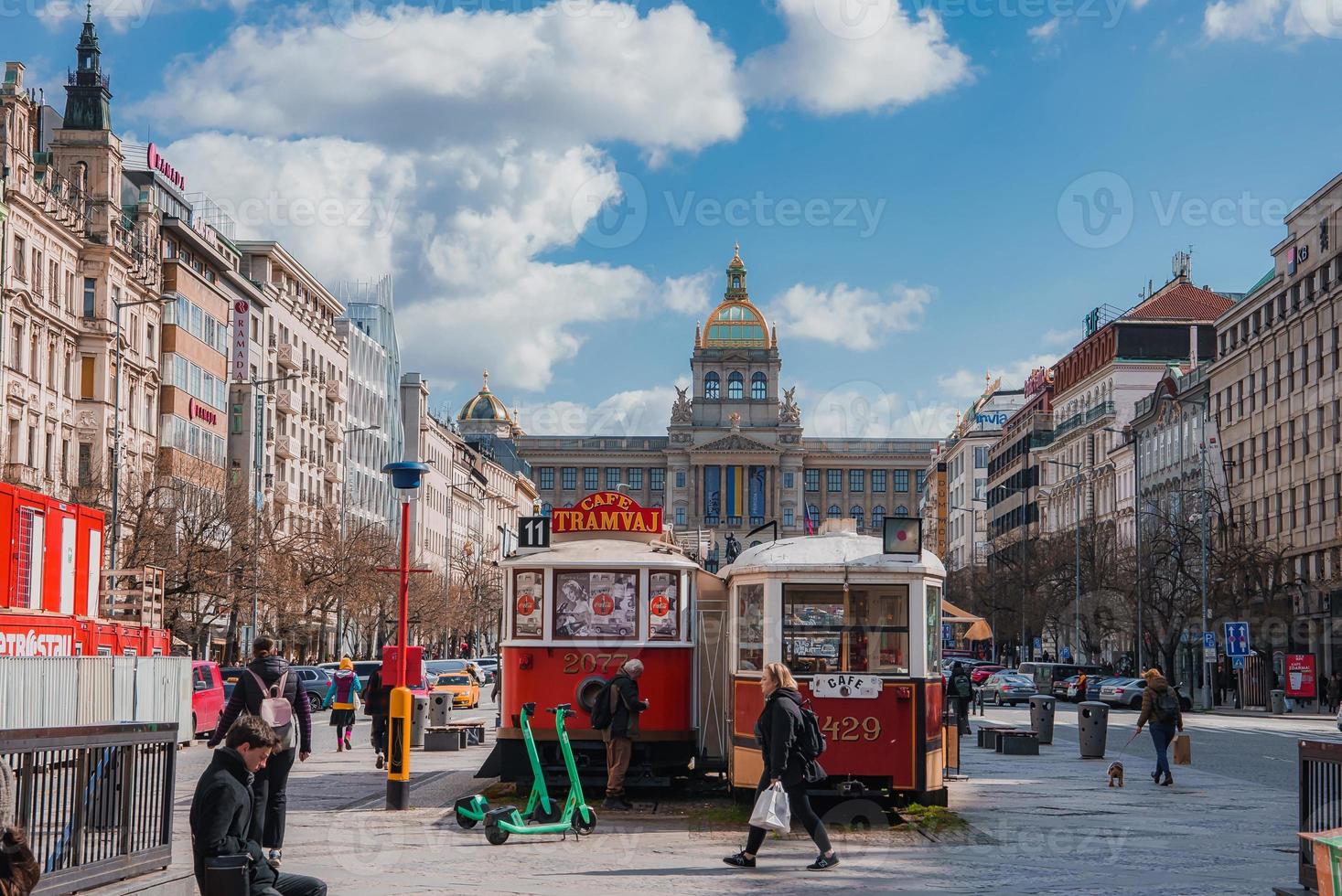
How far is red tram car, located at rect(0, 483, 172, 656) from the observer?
24.1 m

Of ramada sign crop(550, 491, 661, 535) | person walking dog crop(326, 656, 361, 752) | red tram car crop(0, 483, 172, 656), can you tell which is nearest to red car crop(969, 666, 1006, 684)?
person walking dog crop(326, 656, 361, 752)

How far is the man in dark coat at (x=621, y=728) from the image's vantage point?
19.0 m

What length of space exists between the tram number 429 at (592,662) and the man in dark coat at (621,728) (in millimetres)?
439

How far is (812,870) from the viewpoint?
15.0 metres

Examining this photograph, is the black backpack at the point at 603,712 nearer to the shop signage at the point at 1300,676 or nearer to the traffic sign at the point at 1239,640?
the traffic sign at the point at 1239,640

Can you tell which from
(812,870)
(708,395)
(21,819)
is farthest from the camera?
(708,395)

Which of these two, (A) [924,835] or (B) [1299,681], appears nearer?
(A) [924,835]

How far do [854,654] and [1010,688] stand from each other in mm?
48763

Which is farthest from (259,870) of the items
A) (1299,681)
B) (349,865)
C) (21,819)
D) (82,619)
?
(1299,681)

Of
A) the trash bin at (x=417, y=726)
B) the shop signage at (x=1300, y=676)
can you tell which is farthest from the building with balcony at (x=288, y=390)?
the trash bin at (x=417, y=726)

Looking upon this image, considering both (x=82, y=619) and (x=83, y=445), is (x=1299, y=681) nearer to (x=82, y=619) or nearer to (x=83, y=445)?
(x=83, y=445)

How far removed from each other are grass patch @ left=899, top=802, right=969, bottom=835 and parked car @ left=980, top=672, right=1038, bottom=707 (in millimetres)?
46276

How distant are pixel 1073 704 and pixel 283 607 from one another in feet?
90.2

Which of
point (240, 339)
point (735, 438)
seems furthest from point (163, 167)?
point (735, 438)
